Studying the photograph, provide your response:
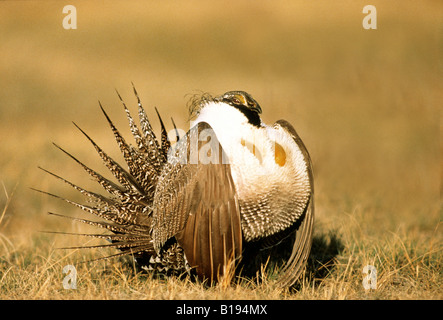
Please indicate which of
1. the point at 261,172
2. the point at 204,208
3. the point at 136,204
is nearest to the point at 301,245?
the point at 261,172

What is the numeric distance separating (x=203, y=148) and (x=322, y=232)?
1474 mm

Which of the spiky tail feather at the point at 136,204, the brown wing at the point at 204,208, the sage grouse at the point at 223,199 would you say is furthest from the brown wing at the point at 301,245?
the spiky tail feather at the point at 136,204

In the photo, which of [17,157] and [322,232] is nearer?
[322,232]

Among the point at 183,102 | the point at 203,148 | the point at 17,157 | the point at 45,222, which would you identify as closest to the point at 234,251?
the point at 203,148

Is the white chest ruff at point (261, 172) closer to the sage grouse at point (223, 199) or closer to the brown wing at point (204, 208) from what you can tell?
the sage grouse at point (223, 199)

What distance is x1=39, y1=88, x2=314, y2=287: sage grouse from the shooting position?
2555 millimetres

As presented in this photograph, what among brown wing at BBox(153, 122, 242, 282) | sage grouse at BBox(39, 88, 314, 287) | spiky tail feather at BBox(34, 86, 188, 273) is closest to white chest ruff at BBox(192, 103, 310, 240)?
sage grouse at BBox(39, 88, 314, 287)

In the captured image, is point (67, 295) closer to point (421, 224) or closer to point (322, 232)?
point (322, 232)

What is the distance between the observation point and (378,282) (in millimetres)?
2893

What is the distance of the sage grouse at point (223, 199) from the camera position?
2555 mm

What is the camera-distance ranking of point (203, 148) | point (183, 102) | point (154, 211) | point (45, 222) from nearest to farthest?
point (203, 148) → point (154, 211) → point (45, 222) → point (183, 102)

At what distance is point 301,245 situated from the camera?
2883 mm

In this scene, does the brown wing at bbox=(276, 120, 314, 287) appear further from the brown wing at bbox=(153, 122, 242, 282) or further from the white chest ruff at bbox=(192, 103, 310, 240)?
the brown wing at bbox=(153, 122, 242, 282)

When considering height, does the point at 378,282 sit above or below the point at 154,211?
below
